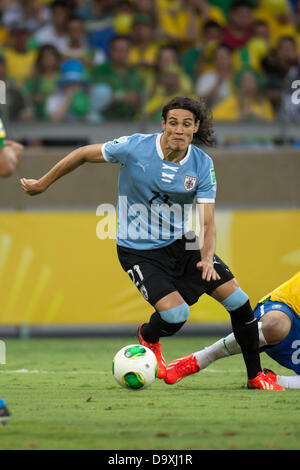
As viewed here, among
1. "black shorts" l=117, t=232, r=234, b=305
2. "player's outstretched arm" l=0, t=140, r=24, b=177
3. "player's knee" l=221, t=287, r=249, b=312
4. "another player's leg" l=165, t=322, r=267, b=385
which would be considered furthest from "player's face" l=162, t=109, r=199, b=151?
"player's outstretched arm" l=0, t=140, r=24, b=177

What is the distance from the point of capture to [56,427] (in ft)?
16.6

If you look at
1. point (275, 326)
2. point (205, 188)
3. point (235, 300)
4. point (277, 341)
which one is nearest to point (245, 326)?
point (235, 300)

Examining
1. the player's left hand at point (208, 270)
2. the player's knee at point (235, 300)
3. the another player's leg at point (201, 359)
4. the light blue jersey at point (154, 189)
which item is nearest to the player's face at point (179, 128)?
the light blue jersey at point (154, 189)

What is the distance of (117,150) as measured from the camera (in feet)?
21.8

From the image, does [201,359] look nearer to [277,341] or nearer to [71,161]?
[277,341]

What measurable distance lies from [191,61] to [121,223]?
6767 mm

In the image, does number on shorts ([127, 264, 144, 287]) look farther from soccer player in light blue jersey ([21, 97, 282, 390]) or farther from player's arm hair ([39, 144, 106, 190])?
player's arm hair ([39, 144, 106, 190])

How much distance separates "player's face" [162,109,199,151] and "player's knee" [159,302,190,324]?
1.21 meters

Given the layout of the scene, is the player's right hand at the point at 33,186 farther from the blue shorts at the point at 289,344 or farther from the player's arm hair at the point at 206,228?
the blue shorts at the point at 289,344

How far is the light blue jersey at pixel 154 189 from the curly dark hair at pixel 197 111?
13cm

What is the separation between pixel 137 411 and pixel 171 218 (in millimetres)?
1742

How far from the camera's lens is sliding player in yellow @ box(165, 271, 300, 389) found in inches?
275

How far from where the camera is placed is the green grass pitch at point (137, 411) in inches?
182

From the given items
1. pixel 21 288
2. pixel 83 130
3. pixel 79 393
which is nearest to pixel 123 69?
pixel 83 130
